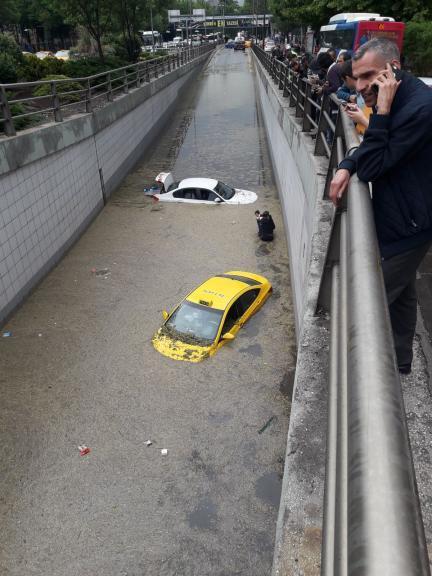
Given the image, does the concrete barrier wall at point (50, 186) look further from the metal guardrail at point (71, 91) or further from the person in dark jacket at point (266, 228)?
the person in dark jacket at point (266, 228)

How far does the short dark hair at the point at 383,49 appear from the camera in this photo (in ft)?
8.09

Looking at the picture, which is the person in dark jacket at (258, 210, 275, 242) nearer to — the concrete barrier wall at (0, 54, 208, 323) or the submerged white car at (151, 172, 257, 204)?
the submerged white car at (151, 172, 257, 204)

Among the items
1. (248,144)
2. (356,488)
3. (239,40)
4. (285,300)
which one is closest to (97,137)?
(285,300)

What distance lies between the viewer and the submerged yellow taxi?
10000mm

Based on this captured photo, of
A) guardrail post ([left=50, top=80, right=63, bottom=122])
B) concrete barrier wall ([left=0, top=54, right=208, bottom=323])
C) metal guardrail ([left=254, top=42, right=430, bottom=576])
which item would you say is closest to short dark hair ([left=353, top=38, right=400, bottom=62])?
metal guardrail ([left=254, top=42, right=430, bottom=576])

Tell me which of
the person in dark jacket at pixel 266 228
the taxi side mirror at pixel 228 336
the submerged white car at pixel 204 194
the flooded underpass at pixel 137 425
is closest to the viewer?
the flooded underpass at pixel 137 425

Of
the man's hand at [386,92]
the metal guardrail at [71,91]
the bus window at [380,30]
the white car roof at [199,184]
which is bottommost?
the white car roof at [199,184]

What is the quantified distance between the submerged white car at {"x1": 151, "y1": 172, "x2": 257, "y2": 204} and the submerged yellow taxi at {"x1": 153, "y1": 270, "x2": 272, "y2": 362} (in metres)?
8.62

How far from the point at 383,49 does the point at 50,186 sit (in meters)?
12.2

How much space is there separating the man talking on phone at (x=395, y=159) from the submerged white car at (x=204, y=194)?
16.8 m

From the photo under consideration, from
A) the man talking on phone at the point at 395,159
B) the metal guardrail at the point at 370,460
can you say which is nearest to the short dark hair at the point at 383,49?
the man talking on phone at the point at 395,159

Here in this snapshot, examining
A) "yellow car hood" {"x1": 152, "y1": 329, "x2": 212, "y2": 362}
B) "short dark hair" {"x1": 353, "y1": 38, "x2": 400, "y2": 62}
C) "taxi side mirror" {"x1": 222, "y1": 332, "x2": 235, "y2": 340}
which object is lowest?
"yellow car hood" {"x1": 152, "y1": 329, "x2": 212, "y2": 362}

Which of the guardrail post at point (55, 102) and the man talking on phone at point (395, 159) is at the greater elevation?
the man talking on phone at point (395, 159)

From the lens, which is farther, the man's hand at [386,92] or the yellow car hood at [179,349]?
the yellow car hood at [179,349]
